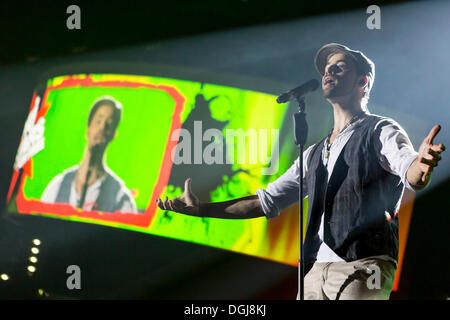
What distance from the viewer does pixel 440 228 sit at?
7.83ft

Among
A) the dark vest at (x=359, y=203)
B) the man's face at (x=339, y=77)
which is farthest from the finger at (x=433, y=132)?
the man's face at (x=339, y=77)

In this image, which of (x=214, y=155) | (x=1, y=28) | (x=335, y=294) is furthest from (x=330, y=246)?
(x=1, y=28)

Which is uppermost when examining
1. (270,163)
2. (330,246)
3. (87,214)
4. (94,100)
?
(94,100)

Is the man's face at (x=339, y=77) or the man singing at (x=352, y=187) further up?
the man's face at (x=339, y=77)

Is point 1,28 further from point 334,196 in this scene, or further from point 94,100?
point 334,196

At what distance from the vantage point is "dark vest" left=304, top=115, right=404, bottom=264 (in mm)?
2154

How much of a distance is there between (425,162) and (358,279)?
2.01ft

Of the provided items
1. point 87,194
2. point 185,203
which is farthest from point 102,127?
point 185,203

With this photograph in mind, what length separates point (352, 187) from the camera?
7.27 feet

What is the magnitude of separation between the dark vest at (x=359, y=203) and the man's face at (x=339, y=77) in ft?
0.69

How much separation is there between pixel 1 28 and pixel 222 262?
2235mm

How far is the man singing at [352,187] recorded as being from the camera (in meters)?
2.12
